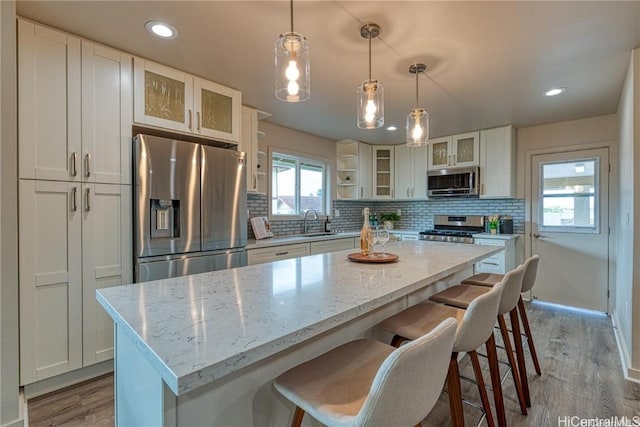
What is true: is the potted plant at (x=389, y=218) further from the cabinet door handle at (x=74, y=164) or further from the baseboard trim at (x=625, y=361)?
the cabinet door handle at (x=74, y=164)

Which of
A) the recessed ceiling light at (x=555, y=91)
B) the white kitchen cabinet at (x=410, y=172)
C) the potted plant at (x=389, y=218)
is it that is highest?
the recessed ceiling light at (x=555, y=91)

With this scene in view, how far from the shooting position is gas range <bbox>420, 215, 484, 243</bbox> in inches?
168

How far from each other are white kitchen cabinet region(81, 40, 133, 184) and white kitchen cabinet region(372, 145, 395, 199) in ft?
12.3

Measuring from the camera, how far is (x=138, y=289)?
1279 mm

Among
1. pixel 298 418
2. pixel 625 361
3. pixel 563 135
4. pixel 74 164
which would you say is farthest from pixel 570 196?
pixel 74 164

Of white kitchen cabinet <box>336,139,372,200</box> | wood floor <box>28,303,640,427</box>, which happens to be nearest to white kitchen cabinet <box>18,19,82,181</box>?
wood floor <box>28,303,640,427</box>

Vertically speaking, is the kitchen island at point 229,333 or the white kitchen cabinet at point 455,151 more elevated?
the white kitchen cabinet at point 455,151

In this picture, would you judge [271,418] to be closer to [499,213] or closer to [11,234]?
[11,234]

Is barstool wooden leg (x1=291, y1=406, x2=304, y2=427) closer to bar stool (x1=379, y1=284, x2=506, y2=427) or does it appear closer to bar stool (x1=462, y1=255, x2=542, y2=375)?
bar stool (x1=379, y1=284, x2=506, y2=427)

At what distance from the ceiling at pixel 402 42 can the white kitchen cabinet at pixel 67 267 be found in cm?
109

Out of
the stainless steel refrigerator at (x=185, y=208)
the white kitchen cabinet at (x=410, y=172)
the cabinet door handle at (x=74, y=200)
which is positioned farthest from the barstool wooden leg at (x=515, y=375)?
the white kitchen cabinet at (x=410, y=172)

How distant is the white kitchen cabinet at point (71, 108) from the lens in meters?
1.89

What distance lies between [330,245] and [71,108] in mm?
2853

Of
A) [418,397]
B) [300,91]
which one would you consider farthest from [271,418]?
[300,91]
